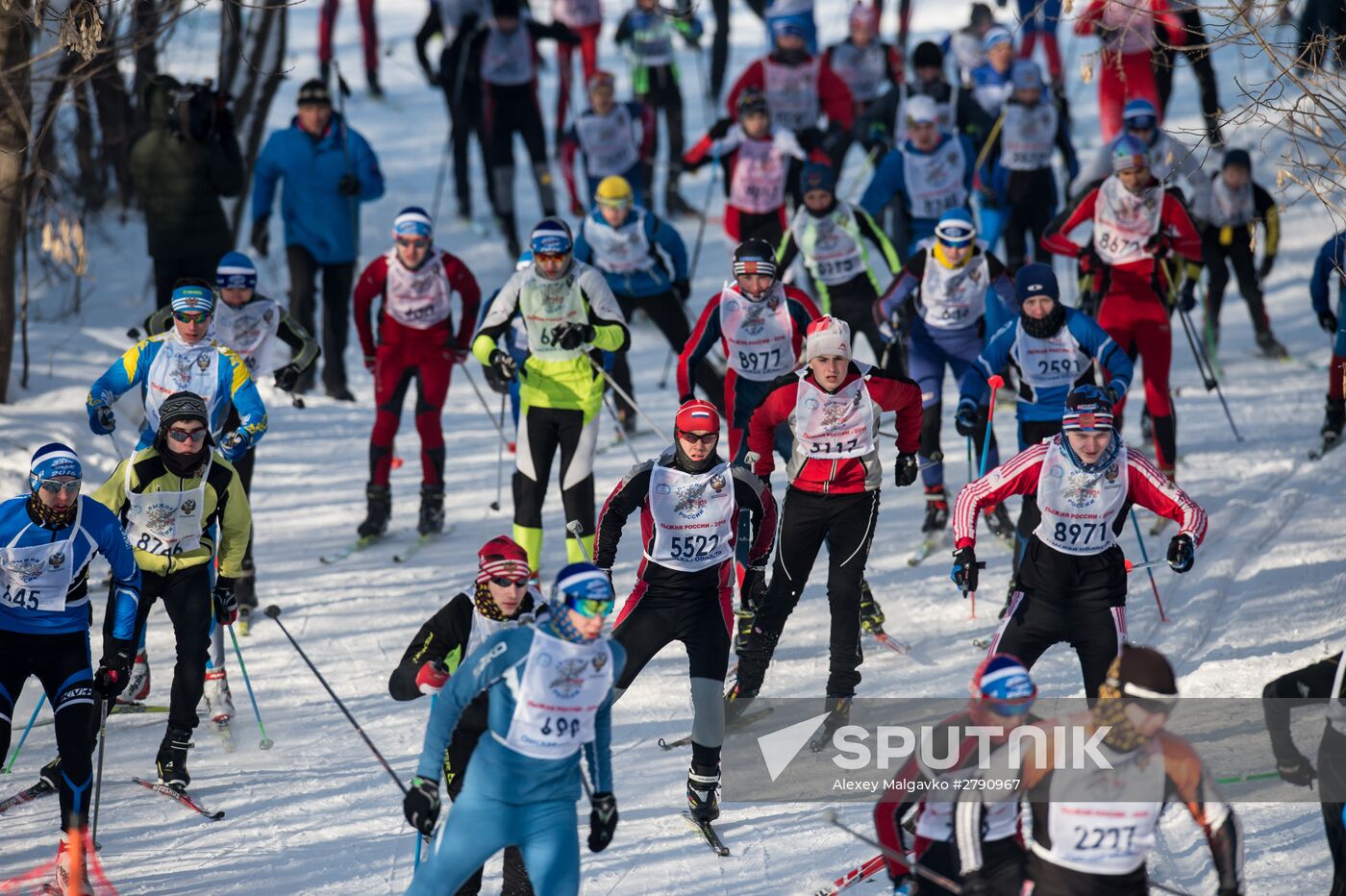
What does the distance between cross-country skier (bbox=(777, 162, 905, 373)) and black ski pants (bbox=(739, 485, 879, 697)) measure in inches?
117

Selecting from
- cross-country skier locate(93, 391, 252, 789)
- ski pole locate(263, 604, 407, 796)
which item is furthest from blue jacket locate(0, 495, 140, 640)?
ski pole locate(263, 604, 407, 796)

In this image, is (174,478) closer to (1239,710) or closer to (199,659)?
(199,659)

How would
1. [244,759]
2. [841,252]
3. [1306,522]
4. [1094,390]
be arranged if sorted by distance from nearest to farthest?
1. [1094,390]
2. [244,759]
3. [1306,522]
4. [841,252]

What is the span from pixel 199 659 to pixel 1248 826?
4.54 meters

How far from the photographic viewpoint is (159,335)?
902 centimetres

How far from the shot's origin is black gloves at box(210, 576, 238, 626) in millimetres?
8055

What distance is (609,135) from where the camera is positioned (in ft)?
47.4

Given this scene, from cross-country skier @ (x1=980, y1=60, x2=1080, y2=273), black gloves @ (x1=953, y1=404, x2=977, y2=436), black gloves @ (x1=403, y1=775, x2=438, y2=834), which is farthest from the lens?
cross-country skier @ (x1=980, y1=60, x2=1080, y2=273)

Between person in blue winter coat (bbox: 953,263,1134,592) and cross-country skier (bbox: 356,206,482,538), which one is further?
cross-country skier (bbox: 356,206,482,538)

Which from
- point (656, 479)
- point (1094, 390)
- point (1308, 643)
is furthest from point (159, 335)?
point (1308, 643)

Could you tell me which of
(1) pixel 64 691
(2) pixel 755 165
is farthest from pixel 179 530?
(2) pixel 755 165

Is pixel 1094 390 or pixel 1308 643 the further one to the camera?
pixel 1308 643

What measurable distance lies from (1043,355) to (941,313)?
1.11 m

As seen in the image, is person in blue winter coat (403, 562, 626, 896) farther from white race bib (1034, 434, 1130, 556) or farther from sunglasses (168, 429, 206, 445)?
white race bib (1034, 434, 1130, 556)
